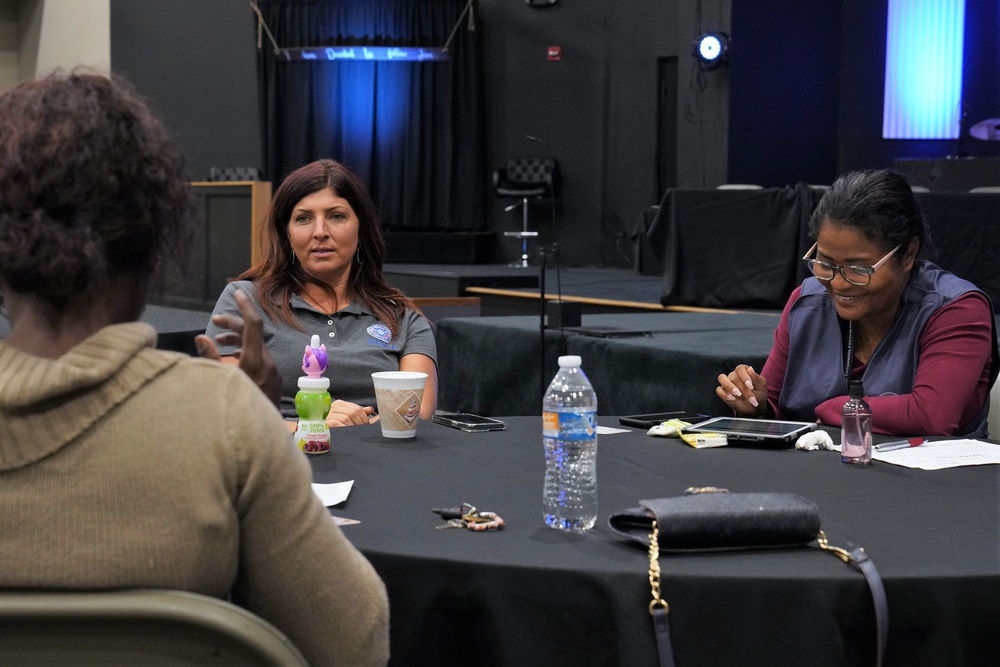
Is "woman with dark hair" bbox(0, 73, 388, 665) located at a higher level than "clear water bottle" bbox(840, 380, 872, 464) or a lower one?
higher

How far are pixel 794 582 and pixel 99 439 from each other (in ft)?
2.47

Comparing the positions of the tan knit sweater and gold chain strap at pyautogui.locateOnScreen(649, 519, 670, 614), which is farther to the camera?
gold chain strap at pyautogui.locateOnScreen(649, 519, 670, 614)

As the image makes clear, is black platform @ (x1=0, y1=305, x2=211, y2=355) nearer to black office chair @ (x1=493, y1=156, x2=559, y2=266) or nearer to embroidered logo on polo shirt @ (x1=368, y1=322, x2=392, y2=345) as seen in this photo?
embroidered logo on polo shirt @ (x1=368, y1=322, x2=392, y2=345)

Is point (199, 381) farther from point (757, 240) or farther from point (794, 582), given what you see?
point (757, 240)

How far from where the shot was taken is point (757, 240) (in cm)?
639

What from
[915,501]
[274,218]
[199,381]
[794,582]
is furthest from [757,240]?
[199,381]

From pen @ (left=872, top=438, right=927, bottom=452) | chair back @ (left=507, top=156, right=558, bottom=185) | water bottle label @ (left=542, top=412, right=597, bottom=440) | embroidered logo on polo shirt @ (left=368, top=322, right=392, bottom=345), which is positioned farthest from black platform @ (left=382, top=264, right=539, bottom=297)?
water bottle label @ (left=542, top=412, right=597, bottom=440)

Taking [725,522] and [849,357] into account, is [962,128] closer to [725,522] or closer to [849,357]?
[849,357]

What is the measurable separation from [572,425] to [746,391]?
1.04 m

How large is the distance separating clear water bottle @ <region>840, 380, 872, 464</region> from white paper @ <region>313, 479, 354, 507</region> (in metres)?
0.84

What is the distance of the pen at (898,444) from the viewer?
6.49ft

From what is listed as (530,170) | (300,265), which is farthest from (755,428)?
(530,170)

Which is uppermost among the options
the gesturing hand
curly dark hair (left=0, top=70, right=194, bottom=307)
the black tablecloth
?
curly dark hair (left=0, top=70, right=194, bottom=307)

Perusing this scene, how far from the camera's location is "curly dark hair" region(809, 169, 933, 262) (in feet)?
Answer: 7.68
